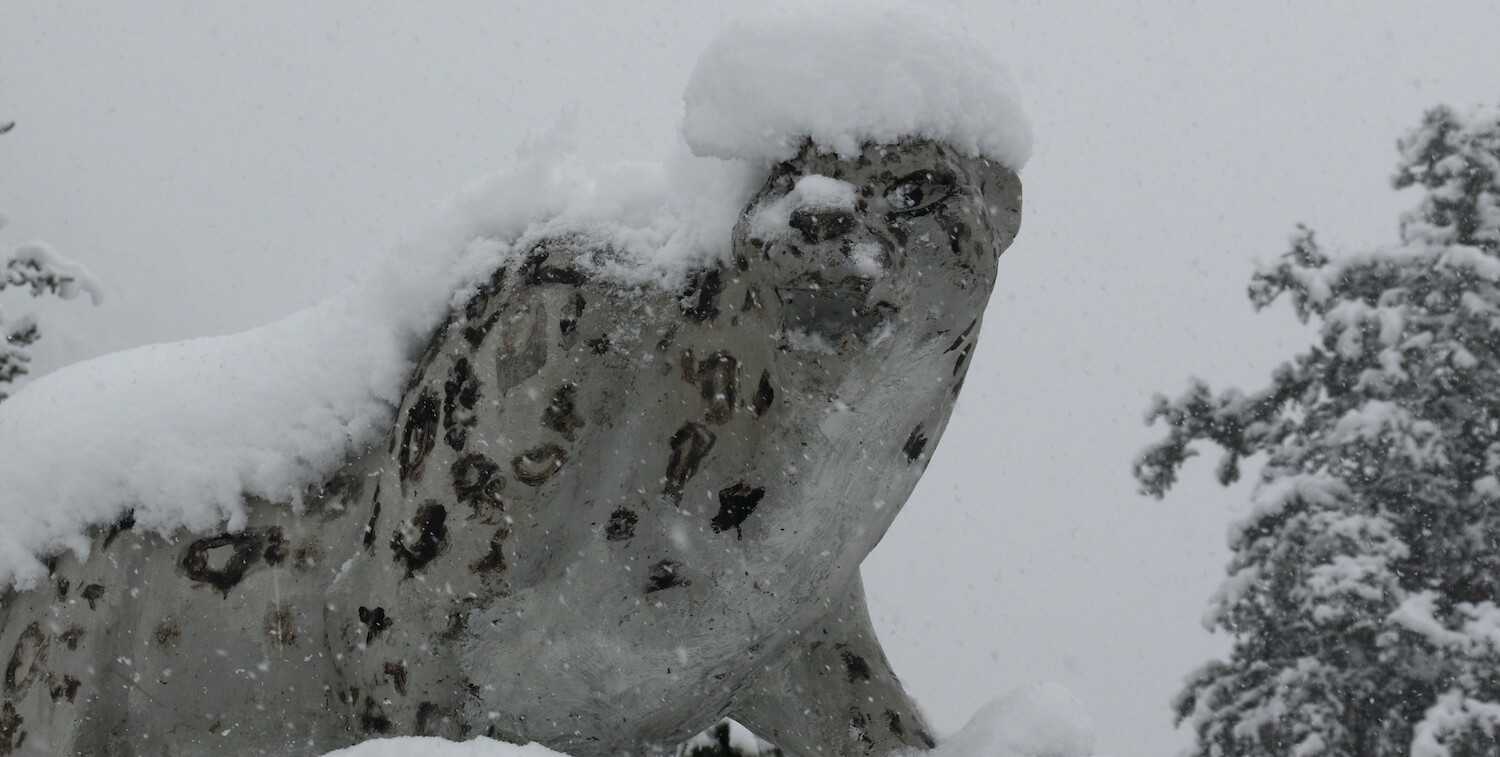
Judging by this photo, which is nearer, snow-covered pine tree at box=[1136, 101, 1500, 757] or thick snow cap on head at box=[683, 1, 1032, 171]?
thick snow cap on head at box=[683, 1, 1032, 171]

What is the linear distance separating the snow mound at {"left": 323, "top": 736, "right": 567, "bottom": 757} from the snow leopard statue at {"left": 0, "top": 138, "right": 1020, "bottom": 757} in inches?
8.0

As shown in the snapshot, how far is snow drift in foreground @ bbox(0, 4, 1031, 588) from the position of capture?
5.33 ft

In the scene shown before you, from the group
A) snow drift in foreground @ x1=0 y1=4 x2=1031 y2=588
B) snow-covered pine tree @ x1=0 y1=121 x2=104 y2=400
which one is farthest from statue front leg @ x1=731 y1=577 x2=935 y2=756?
snow-covered pine tree @ x1=0 y1=121 x2=104 y2=400

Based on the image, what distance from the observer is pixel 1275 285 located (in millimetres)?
8039

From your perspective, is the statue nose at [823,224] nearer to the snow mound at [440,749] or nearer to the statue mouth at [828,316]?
the statue mouth at [828,316]

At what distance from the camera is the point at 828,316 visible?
1585mm

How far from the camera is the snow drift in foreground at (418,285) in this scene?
1.62 meters

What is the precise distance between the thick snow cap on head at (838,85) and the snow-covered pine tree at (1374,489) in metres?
6.63

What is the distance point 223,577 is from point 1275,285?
24.7ft

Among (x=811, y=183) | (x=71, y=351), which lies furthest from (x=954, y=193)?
(x=71, y=351)

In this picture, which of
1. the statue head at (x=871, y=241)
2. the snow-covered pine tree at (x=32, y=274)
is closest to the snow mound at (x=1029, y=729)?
the statue head at (x=871, y=241)

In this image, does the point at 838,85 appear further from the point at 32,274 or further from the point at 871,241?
the point at 32,274

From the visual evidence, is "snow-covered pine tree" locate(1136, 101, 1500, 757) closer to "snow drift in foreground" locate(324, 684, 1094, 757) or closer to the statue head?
"snow drift in foreground" locate(324, 684, 1094, 757)

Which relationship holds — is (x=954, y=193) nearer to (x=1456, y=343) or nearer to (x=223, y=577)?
(x=223, y=577)
